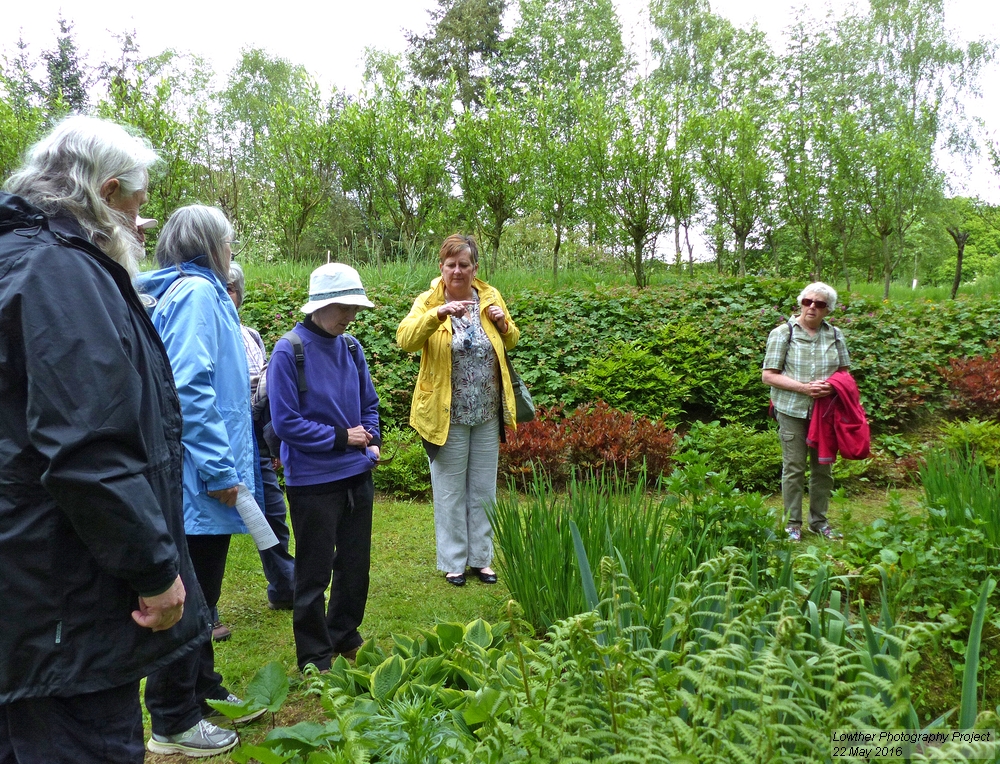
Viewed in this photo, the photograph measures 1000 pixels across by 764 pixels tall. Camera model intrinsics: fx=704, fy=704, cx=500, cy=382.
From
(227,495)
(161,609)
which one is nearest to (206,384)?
(227,495)

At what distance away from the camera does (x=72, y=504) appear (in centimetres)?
145

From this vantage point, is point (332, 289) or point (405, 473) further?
point (405, 473)

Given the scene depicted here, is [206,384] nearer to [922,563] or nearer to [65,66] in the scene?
[922,563]

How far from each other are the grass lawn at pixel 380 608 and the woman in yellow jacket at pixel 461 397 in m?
0.30

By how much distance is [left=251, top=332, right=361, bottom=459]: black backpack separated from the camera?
3.09 meters

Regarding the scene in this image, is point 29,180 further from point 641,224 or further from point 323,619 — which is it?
point 641,224

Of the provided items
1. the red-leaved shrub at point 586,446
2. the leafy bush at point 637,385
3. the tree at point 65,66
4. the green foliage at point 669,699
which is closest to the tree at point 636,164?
the leafy bush at point 637,385

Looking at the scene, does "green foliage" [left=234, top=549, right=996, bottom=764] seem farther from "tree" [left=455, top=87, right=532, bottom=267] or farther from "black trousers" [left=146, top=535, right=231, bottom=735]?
"tree" [left=455, top=87, right=532, bottom=267]

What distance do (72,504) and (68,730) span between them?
53 centimetres

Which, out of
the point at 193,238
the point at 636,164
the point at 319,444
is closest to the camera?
the point at 193,238

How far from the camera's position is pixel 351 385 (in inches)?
131

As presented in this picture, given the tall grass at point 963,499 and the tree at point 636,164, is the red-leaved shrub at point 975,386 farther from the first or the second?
the tree at point 636,164

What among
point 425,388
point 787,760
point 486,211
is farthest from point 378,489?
point 486,211

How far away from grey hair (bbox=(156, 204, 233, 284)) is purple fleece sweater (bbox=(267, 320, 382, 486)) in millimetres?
501
